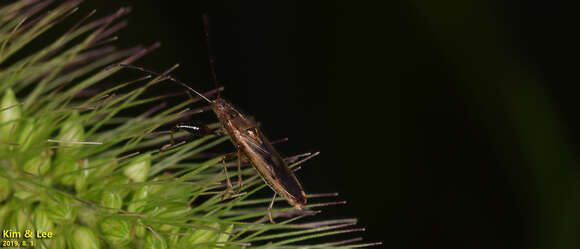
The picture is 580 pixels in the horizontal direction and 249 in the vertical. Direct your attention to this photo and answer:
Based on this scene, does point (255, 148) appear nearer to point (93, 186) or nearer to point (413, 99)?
point (93, 186)

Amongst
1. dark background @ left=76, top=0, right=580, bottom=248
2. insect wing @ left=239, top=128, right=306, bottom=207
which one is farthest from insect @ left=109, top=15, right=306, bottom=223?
dark background @ left=76, top=0, right=580, bottom=248

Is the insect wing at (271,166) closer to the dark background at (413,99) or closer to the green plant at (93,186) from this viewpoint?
the green plant at (93,186)

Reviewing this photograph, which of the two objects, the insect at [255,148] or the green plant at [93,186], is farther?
the insect at [255,148]

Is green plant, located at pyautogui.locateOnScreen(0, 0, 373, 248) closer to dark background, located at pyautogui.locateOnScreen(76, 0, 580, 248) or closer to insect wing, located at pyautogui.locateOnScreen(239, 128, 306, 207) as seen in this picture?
insect wing, located at pyautogui.locateOnScreen(239, 128, 306, 207)

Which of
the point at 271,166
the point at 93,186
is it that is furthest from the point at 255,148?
the point at 93,186

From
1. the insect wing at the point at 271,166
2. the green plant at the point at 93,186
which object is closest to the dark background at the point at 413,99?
the insect wing at the point at 271,166

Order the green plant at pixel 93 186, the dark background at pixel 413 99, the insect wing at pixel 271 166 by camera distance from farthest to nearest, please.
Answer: the dark background at pixel 413 99, the insect wing at pixel 271 166, the green plant at pixel 93 186

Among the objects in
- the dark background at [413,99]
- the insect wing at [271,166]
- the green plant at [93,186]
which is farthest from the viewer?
the dark background at [413,99]
